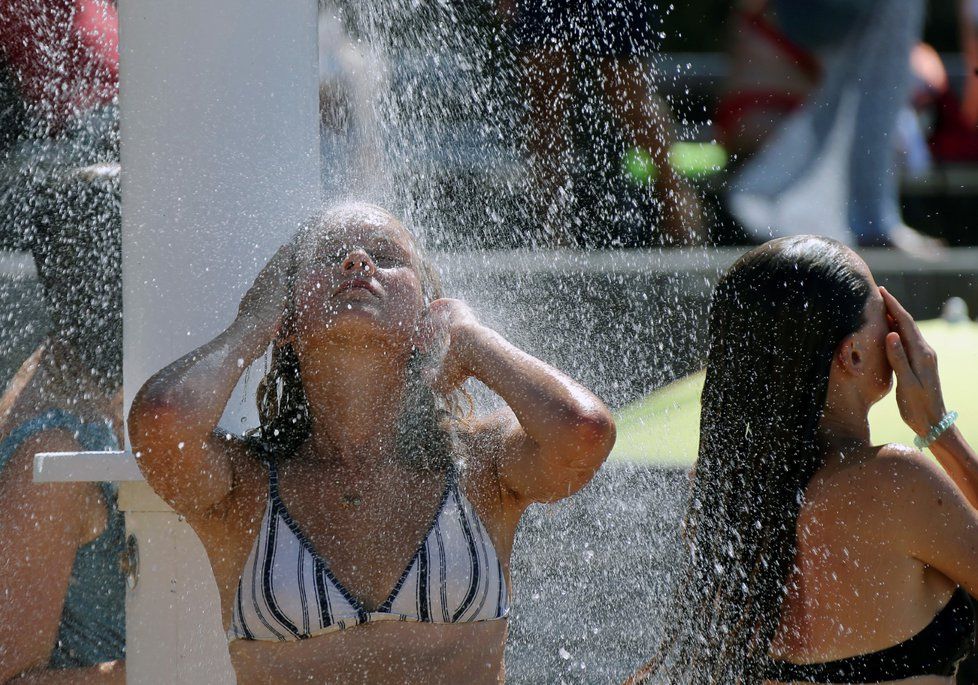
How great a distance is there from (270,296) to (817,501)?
1.09 metres

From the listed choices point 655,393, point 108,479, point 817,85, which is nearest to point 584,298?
point 655,393

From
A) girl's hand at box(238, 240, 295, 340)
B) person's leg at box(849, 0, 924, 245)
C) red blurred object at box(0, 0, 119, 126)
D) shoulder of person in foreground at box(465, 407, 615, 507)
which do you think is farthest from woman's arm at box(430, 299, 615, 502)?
person's leg at box(849, 0, 924, 245)

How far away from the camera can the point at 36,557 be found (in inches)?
101

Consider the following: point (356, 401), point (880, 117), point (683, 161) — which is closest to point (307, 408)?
point (356, 401)

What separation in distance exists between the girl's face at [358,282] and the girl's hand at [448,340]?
40 mm

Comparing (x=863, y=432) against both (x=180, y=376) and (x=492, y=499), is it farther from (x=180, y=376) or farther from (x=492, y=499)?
(x=180, y=376)

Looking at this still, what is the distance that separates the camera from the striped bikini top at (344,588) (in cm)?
210

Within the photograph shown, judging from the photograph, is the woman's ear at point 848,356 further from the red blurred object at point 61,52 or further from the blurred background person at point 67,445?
the red blurred object at point 61,52

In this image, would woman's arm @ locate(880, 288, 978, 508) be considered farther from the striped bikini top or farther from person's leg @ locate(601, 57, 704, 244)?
person's leg @ locate(601, 57, 704, 244)

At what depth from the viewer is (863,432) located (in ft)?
7.75

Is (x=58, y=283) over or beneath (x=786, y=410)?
over

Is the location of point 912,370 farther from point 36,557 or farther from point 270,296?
point 36,557

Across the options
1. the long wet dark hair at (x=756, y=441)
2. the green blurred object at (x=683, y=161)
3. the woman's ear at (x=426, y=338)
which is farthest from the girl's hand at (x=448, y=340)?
the green blurred object at (x=683, y=161)

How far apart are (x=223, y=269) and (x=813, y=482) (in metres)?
1.21
